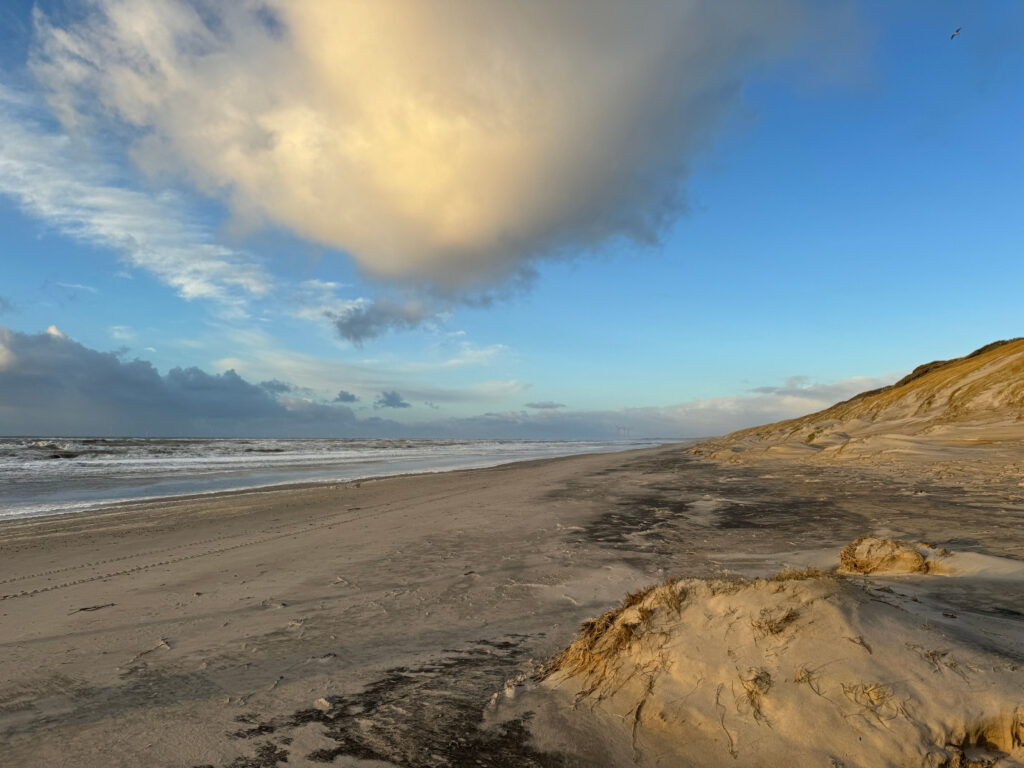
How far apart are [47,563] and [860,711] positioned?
1020 centimetres

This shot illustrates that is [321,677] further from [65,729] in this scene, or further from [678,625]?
[678,625]

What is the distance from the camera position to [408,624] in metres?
4.86

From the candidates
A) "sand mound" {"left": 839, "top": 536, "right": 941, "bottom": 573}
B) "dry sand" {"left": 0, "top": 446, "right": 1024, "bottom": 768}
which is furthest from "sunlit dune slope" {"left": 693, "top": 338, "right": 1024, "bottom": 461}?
"sand mound" {"left": 839, "top": 536, "right": 941, "bottom": 573}

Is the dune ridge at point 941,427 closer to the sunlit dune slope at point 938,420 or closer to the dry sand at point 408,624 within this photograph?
the sunlit dune slope at point 938,420

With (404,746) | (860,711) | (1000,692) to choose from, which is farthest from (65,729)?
(1000,692)

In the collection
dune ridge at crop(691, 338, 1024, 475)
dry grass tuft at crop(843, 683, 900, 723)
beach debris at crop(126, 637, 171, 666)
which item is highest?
dune ridge at crop(691, 338, 1024, 475)

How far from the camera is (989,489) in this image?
1134 centimetres

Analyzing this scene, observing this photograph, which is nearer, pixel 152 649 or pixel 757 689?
pixel 757 689

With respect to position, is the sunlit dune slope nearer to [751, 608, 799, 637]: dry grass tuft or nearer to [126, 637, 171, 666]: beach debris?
[751, 608, 799, 637]: dry grass tuft

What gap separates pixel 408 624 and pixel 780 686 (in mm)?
3130

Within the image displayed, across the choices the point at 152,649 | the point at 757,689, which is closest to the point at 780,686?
the point at 757,689

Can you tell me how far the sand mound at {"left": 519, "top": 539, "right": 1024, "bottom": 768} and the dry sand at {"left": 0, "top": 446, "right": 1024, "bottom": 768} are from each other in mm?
19

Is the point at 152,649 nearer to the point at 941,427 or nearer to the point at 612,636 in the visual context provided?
the point at 612,636

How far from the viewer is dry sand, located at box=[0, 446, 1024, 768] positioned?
9.43ft
